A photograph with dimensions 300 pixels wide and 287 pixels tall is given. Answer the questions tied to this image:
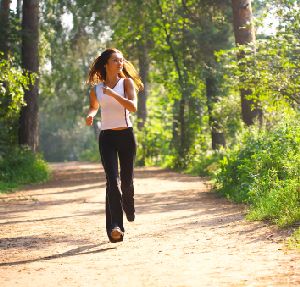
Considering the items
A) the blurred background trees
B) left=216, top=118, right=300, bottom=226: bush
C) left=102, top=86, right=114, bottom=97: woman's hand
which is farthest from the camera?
the blurred background trees

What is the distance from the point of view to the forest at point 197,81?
9969 millimetres

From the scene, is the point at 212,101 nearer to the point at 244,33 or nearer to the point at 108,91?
the point at 244,33

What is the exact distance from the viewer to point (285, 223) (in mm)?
6484

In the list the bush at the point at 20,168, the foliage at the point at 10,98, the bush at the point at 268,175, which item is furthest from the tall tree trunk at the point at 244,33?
the bush at the point at 20,168

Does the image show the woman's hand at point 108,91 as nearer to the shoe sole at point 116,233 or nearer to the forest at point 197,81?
the shoe sole at point 116,233

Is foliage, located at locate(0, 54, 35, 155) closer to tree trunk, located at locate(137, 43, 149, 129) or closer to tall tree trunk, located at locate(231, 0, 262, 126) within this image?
tall tree trunk, located at locate(231, 0, 262, 126)

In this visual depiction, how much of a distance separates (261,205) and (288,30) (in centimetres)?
594

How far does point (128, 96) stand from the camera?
632 centimetres

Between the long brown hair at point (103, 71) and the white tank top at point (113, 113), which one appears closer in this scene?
the white tank top at point (113, 113)

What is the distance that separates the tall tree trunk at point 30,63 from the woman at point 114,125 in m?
13.4

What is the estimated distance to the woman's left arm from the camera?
6.07 meters

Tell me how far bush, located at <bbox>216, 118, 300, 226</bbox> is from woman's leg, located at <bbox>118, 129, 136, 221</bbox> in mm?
1755

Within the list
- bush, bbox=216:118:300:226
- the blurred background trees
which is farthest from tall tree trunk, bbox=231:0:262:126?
bush, bbox=216:118:300:226

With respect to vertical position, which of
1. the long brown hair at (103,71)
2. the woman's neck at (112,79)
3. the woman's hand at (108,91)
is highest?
the long brown hair at (103,71)
